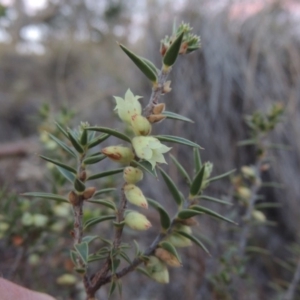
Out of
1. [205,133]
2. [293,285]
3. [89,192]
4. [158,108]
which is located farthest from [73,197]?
[205,133]

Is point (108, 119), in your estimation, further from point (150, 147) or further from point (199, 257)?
point (150, 147)

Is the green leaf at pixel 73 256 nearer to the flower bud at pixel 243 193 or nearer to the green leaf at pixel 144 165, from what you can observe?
the green leaf at pixel 144 165

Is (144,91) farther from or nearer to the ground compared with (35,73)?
nearer to the ground

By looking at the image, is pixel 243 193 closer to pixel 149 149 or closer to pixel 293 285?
pixel 293 285

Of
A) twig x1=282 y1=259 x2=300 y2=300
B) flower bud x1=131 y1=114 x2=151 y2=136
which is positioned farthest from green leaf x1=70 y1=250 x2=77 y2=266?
twig x1=282 y1=259 x2=300 y2=300

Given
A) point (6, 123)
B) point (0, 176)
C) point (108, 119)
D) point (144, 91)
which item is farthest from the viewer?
point (6, 123)

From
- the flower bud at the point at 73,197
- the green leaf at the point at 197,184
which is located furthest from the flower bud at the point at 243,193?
the flower bud at the point at 73,197

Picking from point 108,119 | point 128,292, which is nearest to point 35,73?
point 108,119
